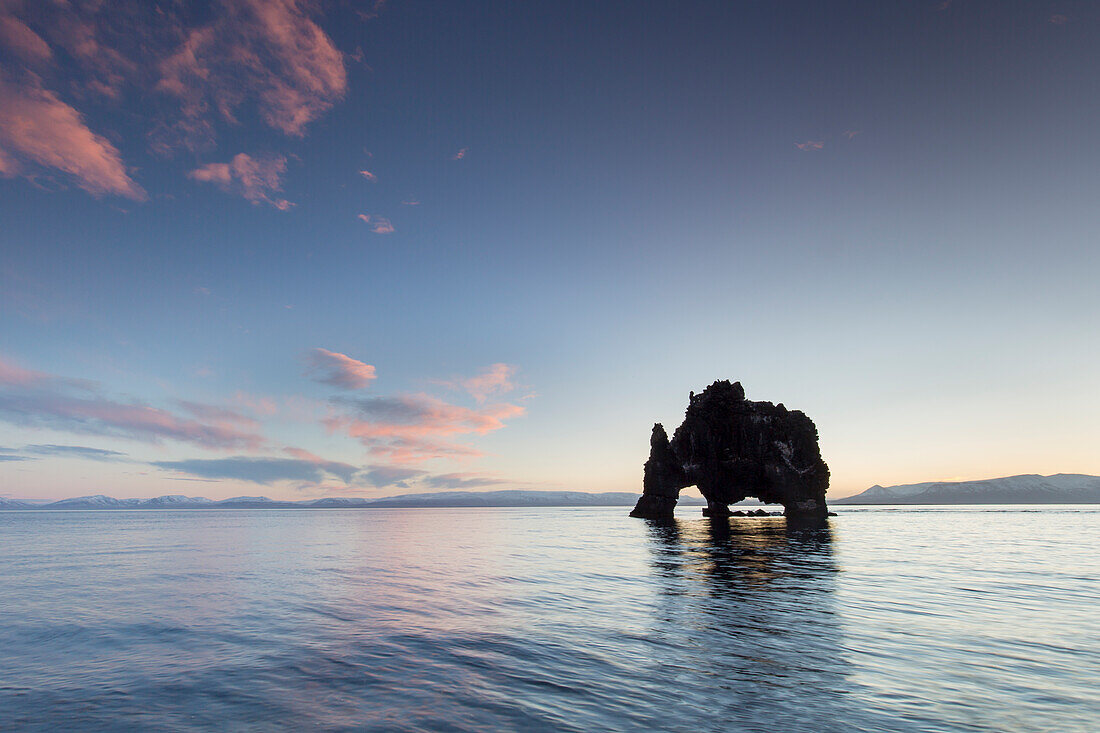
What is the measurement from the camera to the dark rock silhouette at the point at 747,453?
9600 centimetres

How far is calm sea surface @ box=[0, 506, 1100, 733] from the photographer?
889 centimetres

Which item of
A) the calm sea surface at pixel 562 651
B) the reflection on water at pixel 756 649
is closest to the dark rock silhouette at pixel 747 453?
the calm sea surface at pixel 562 651

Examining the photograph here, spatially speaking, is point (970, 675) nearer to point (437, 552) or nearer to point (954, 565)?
point (954, 565)

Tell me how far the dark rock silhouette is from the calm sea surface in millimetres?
69628

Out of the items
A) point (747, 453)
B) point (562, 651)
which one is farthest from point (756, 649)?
point (747, 453)

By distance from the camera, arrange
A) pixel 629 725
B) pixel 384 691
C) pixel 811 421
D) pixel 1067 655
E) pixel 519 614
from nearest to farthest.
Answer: pixel 629 725 < pixel 384 691 < pixel 1067 655 < pixel 519 614 < pixel 811 421

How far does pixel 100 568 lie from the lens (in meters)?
33.0

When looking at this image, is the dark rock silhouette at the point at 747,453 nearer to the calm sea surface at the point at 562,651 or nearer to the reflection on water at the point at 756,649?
the calm sea surface at the point at 562,651

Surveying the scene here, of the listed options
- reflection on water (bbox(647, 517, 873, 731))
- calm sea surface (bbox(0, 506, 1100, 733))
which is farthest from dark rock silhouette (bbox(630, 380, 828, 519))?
reflection on water (bbox(647, 517, 873, 731))

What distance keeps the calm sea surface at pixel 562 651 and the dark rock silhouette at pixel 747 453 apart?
6963cm

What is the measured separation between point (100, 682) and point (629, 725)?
11.7 metres

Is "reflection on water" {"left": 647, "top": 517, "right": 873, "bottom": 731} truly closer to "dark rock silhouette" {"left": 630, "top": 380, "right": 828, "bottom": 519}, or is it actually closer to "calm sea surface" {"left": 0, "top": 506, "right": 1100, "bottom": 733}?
"calm sea surface" {"left": 0, "top": 506, "right": 1100, "bottom": 733}

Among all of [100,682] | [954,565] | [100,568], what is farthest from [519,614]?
[100,568]

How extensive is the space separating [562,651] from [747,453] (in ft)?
303
